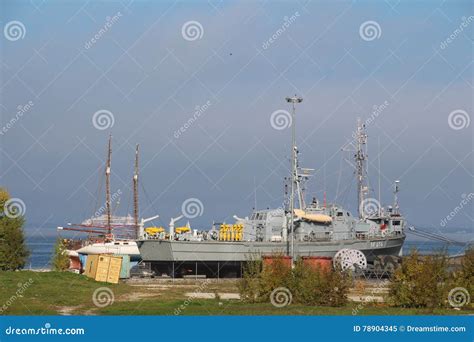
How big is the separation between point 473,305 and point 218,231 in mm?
26654

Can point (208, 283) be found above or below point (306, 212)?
below

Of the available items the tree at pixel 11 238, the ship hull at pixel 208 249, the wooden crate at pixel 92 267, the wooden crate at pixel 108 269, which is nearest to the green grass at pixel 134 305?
the wooden crate at pixel 108 269

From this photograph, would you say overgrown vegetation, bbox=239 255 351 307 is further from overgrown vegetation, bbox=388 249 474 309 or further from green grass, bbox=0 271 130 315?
green grass, bbox=0 271 130 315

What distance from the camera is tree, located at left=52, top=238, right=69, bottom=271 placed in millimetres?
54909

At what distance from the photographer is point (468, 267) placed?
88.5 ft

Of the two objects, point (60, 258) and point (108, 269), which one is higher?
point (108, 269)

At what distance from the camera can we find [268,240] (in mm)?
51375

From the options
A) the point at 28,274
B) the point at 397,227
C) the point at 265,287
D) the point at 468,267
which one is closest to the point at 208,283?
the point at 28,274

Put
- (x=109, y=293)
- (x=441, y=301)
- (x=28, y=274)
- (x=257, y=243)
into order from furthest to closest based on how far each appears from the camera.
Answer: (x=257, y=243) < (x=28, y=274) < (x=109, y=293) < (x=441, y=301)

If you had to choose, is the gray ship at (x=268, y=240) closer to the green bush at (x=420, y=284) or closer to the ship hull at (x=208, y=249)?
the ship hull at (x=208, y=249)

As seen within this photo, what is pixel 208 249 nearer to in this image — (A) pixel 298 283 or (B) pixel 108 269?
(B) pixel 108 269

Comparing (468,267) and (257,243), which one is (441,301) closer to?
(468,267)

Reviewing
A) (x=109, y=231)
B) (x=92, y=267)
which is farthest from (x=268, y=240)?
(x=109, y=231)

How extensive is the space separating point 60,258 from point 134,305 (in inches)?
1224
